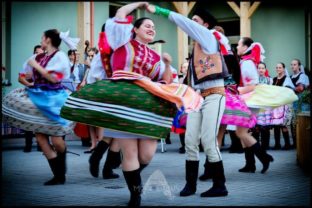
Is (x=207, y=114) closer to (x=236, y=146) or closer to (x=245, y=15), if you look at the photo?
(x=236, y=146)

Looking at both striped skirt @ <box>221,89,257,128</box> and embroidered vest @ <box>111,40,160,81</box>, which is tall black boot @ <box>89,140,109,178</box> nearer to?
striped skirt @ <box>221,89,257,128</box>

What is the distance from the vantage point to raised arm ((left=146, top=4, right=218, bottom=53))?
513 cm

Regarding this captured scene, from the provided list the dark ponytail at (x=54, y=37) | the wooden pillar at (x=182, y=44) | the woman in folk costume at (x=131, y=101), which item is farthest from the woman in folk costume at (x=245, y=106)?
the wooden pillar at (x=182, y=44)

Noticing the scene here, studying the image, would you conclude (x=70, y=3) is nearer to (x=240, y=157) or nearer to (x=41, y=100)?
(x=240, y=157)

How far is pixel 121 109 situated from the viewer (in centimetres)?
484

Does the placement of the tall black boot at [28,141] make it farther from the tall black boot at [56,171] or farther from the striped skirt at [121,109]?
the striped skirt at [121,109]

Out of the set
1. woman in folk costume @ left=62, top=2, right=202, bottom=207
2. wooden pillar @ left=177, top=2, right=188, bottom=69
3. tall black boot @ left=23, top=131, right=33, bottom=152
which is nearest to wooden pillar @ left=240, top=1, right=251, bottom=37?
wooden pillar @ left=177, top=2, right=188, bottom=69

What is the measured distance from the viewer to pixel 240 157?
9.09 metres

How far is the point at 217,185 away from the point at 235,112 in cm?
128

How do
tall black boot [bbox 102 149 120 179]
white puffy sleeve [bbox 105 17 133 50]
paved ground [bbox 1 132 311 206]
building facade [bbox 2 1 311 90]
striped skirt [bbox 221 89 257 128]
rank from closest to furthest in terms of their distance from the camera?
white puffy sleeve [bbox 105 17 133 50], paved ground [bbox 1 132 311 206], striped skirt [bbox 221 89 257 128], tall black boot [bbox 102 149 120 179], building facade [bbox 2 1 311 90]

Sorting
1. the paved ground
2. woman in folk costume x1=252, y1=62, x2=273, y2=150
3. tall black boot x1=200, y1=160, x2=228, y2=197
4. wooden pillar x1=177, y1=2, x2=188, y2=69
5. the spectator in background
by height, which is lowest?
the paved ground

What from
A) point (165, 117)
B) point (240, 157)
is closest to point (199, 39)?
point (165, 117)

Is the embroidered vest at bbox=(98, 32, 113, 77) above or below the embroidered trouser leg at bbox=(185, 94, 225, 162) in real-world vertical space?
above

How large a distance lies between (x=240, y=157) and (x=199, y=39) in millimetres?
4031
